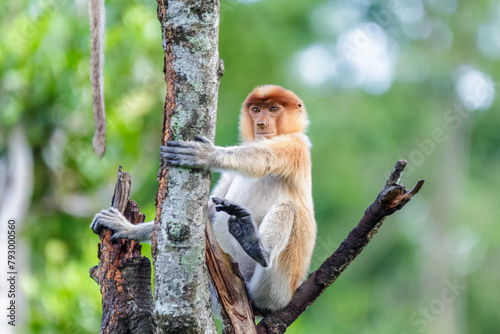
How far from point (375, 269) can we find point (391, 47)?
546 centimetres

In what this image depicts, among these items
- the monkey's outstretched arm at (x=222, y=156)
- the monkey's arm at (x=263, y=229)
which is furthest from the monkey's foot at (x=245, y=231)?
the monkey's outstretched arm at (x=222, y=156)

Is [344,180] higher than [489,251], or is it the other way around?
[344,180]

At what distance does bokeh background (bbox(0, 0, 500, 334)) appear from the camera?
745cm

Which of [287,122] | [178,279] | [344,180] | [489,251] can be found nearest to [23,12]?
[287,122]

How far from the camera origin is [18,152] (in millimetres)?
7742

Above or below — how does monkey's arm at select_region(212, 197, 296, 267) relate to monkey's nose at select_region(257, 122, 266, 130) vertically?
below

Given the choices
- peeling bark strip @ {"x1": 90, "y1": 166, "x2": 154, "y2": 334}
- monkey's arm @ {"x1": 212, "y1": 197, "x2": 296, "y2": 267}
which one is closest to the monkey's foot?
monkey's arm @ {"x1": 212, "y1": 197, "x2": 296, "y2": 267}

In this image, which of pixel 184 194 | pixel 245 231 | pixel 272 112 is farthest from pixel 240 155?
pixel 184 194

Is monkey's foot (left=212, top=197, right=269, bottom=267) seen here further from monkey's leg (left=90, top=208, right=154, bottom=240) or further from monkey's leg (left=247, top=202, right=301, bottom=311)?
monkey's leg (left=90, top=208, right=154, bottom=240)

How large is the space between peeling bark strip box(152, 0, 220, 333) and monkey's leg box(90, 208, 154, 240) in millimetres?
1058

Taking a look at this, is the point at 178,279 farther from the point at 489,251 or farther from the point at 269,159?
the point at 489,251

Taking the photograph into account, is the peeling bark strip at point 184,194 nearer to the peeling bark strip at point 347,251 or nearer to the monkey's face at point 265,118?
the peeling bark strip at point 347,251

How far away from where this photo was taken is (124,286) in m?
3.95

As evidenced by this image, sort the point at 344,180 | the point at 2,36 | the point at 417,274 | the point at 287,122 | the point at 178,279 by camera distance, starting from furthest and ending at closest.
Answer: the point at 417,274 → the point at 344,180 → the point at 2,36 → the point at 287,122 → the point at 178,279
